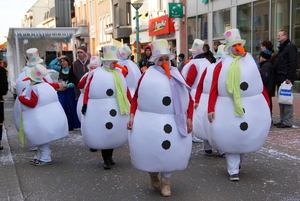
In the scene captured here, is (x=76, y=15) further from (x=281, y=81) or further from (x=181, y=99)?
(x=181, y=99)

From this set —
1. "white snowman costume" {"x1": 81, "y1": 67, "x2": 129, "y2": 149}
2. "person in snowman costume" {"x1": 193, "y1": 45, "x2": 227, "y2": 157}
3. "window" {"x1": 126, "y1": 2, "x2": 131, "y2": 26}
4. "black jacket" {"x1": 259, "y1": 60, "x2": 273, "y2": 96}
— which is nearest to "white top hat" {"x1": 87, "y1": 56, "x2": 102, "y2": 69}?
"white snowman costume" {"x1": 81, "y1": 67, "x2": 129, "y2": 149}

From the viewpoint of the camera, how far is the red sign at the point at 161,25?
78.2 feet

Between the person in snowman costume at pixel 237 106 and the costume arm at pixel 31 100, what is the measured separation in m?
2.72

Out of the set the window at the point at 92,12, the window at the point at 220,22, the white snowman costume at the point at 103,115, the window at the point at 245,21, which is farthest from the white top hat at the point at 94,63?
the window at the point at 92,12

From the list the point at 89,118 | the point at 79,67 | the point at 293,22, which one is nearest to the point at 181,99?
the point at 89,118

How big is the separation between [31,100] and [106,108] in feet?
3.99

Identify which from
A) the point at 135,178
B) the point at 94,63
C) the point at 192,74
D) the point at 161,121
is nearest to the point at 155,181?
the point at 135,178

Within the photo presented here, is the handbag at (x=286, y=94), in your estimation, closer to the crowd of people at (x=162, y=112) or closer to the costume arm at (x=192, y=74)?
the costume arm at (x=192, y=74)

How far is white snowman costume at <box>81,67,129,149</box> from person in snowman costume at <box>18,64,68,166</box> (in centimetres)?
66

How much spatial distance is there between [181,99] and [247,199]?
1.37m

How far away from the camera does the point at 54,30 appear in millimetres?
17047

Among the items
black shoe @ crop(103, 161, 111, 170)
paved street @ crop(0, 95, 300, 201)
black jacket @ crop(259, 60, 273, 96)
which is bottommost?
paved street @ crop(0, 95, 300, 201)

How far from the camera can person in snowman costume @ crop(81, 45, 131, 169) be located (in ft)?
19.7

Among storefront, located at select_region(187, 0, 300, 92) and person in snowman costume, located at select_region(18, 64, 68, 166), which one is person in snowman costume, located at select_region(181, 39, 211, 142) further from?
storefront, located at select_region(187, 0, 300, 92)
